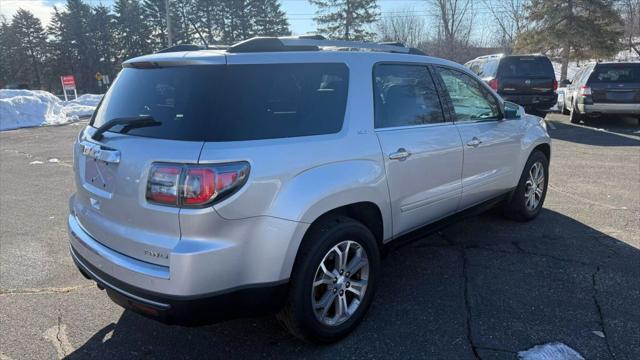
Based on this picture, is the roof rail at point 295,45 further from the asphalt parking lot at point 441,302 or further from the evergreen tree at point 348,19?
the evergreen tree at point 348,19

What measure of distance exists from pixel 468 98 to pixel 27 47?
239 feet

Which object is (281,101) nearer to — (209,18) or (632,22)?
(632,22)

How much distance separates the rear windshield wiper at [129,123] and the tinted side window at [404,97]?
1.43m

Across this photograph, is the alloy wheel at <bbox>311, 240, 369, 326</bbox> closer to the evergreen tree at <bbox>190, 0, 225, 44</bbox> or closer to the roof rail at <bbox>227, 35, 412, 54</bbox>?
the roof rail at <bbox>227, 35, 412, 54</bbox>

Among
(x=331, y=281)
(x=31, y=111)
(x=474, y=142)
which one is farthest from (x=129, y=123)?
(x=31, y=111)

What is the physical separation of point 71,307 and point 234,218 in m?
1.95

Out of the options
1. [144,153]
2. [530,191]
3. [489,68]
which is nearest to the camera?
[144,153]

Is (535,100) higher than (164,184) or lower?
lower

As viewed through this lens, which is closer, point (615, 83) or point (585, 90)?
point (615, 83)

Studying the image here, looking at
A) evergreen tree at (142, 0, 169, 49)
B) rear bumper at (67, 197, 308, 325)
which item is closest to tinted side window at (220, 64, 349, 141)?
rear bumper at (67, 197, 308, 325)

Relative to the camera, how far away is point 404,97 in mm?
3570

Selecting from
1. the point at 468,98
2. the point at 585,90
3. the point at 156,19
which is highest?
the point at 156,19

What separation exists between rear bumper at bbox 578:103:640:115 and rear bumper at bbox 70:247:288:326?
1301 centimetres

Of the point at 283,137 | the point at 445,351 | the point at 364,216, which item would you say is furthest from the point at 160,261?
the point at 445,351
